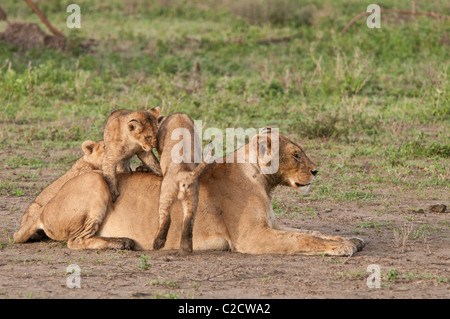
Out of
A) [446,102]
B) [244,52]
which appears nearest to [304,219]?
[446,102]

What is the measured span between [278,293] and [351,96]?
26.0 ft

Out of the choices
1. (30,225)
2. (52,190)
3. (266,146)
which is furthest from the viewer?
(52,190)

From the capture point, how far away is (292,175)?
6.48m

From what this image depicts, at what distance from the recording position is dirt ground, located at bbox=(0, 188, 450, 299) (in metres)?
5.27

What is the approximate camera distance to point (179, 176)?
233 inches

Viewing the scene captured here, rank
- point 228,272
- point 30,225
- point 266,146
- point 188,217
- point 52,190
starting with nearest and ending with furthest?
point 228,272, point 188,217, point 266,146, point 30,225, point 52,190

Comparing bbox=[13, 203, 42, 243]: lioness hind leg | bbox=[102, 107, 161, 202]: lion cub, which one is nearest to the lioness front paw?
bbox=[102, 107, 161, 202]: lion cub

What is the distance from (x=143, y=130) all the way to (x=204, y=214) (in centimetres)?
75

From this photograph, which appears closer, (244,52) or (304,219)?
(304,219)

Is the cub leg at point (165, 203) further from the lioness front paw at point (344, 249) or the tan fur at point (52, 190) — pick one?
the lioness front paw at point (344, 249)

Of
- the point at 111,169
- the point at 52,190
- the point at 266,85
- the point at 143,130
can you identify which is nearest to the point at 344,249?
the point at 143,130

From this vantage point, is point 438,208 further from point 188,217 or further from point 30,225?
point 30,225

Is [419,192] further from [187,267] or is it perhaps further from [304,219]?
[187,267]

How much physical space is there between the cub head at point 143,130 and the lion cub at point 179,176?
7cm
